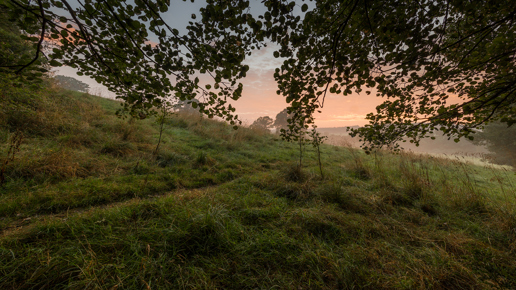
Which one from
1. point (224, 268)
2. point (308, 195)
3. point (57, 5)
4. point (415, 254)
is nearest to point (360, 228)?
point (415, 254)

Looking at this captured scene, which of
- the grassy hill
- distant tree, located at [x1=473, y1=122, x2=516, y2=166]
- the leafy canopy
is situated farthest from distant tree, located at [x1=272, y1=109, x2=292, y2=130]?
the leafy canopy

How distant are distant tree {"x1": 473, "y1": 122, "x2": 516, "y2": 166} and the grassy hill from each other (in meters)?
25.1

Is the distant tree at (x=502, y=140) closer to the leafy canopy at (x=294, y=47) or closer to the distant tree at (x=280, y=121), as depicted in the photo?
the leafy canopy at (x=294, y=47)

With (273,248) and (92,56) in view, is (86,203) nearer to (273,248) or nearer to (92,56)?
(92,56)

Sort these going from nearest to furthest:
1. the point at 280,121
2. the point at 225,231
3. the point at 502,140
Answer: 1. the point at 225,231
2. the point at 502,140
3. the point at 280,121

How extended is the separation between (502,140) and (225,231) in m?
31.7

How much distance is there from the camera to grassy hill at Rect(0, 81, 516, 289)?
5.46 ft

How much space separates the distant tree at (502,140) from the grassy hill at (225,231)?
25107mm

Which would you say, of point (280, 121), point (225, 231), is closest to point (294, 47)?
point (225, 231)

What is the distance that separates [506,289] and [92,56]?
4960mm

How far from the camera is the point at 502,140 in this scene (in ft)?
60.7

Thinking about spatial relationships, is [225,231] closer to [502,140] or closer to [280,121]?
[502,140]

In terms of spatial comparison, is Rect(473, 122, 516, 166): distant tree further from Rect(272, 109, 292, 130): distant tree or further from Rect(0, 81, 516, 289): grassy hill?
Rect(272, 109, 292, 130): distant tree

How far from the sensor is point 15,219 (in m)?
2.37
